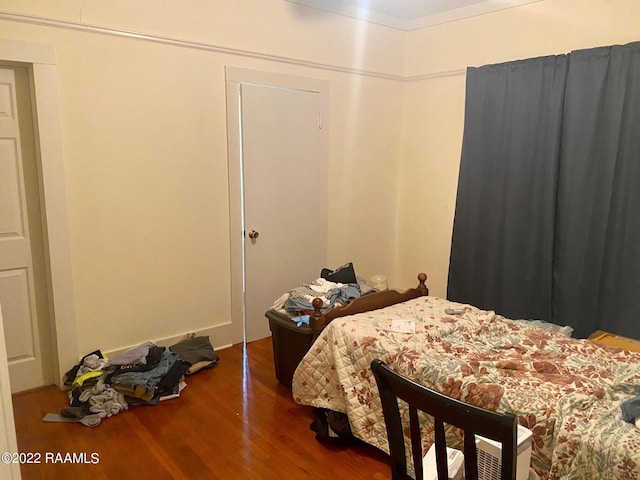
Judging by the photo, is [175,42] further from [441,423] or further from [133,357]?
[441,423]

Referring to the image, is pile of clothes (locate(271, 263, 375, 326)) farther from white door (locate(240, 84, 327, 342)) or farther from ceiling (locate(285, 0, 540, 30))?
ceiling (locate(285, 0, 540, 30))

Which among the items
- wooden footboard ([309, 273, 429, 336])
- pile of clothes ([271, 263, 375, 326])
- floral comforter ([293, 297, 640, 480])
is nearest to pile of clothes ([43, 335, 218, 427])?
pile of clothes ([271, 263, 375, 326])

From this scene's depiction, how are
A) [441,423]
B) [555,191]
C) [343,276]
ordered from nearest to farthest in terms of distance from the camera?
1. [441,423]
2. [343,276]
3. [555,191]

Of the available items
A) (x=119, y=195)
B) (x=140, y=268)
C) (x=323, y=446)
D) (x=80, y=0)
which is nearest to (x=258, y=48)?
(x=80, y=0)

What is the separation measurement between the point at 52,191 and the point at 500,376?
272 centimetres

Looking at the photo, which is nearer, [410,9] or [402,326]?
[402,326]

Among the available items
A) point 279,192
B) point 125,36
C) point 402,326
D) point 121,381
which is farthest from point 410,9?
point 121,381

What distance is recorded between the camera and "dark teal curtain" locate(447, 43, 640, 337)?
313 cm

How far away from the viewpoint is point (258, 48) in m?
3.57

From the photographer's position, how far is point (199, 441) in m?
2.48

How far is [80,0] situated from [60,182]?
112cm

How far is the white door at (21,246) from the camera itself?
2758 millimetres

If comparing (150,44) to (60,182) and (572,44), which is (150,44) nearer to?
(60,182)

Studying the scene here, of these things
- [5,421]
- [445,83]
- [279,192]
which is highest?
[445,83]
